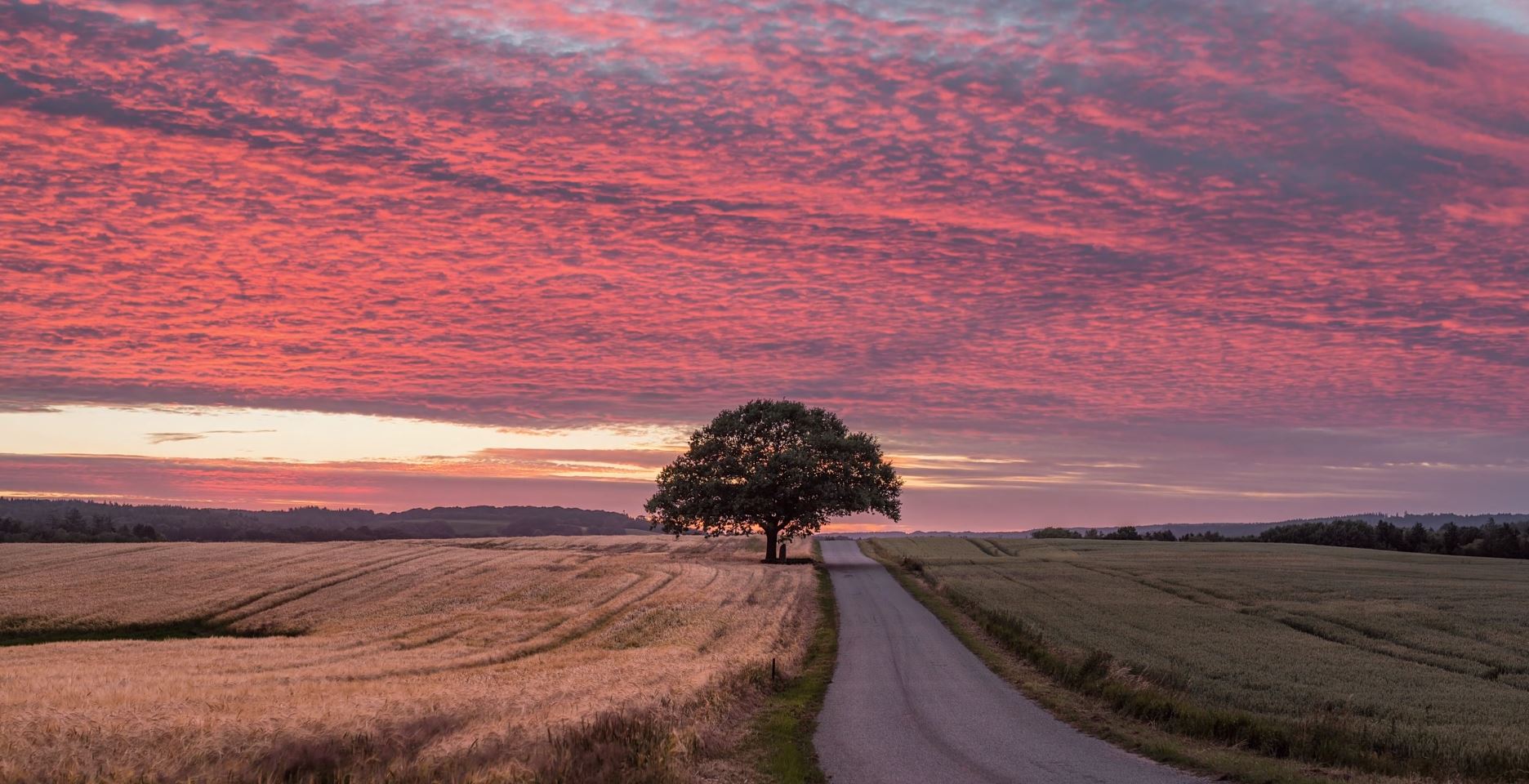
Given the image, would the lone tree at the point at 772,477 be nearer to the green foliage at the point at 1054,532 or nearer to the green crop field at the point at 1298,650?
the green crop field at the point at 1298,650

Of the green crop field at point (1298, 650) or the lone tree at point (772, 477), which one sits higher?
the lone tree at point (772, 477)

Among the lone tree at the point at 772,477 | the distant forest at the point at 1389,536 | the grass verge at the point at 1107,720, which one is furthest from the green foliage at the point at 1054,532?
the grass verge at the point at 1107,720

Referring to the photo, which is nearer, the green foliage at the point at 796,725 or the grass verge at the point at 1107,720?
the grass verge at the point at 1107,720

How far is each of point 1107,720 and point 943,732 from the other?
3.93 meters

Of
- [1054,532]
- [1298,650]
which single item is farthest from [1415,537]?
[1298,650]

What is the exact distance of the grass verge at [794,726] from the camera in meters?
17.2

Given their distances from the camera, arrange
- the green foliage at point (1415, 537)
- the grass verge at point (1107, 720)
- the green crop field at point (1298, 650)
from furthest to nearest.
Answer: the green foliage at point (1415, 537) → the green crop field at point (1298, 650) → the grass verge at point (1107, 720)

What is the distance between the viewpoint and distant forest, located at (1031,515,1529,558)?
379 feet

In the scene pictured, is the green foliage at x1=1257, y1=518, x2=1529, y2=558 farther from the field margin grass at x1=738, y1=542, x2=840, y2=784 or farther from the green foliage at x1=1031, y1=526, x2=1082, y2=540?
the field margin grass at x1=738, y1=542, x2=840, y2=784

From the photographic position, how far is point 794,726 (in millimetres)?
20938

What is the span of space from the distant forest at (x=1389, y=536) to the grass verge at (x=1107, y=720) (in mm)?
102526

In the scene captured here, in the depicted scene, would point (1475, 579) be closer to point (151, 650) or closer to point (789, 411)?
point (789, 411)

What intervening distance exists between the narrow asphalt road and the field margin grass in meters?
0.29

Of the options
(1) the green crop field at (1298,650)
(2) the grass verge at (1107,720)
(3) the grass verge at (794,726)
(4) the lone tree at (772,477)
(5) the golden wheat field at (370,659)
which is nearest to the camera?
(5) the golden wheat field at (370,659)
